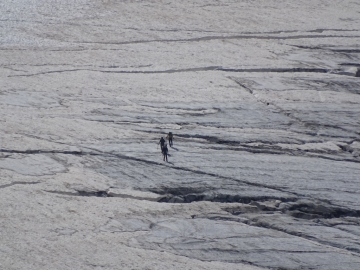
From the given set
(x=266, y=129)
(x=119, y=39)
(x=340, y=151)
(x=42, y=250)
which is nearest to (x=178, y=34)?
(x=119, y=39)

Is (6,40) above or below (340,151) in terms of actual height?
above

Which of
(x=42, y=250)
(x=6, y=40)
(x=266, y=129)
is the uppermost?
(x=6, y=40)

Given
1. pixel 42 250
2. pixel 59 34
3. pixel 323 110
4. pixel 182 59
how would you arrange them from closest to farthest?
pixel 42 250 < pixel 323 110 < pixel 182 59 < pixel 59 34

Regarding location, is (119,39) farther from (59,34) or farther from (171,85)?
(171,85)

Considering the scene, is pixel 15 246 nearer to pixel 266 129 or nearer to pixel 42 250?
pixel 42 250

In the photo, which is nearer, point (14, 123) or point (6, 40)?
point (14, 123)

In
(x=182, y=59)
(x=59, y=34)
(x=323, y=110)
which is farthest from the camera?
(x=59, y=34)
